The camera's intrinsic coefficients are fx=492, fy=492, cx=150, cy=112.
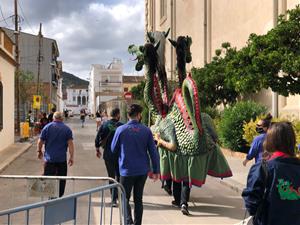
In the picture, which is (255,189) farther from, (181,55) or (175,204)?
(181,55)

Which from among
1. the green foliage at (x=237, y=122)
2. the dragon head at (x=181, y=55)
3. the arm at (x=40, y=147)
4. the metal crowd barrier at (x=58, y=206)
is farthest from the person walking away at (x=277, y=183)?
the green foliage at (x=237, y=122)

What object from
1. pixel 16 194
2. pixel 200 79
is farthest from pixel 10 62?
pixel 16 194

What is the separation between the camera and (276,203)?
3.62 metres

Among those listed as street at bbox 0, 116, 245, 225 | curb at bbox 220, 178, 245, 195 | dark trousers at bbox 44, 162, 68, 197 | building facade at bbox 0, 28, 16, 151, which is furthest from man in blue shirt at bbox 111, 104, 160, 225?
building facade at bbox 0, 28, 16, 151

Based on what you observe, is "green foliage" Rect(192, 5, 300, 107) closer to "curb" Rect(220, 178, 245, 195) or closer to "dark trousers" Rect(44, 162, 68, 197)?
"curb" Rect(220, 178, 245, 195)

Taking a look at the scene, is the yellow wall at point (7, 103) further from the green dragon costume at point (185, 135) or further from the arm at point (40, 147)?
the green dragon costume at point (185, 135)

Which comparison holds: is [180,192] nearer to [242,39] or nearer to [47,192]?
[47,192]

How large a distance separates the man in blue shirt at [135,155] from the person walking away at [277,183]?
3.12m

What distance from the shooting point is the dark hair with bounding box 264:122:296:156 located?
3596mm

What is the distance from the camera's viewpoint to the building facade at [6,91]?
2164 cm

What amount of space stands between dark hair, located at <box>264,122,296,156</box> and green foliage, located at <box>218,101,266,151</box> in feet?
49.0

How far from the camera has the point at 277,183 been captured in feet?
11.7

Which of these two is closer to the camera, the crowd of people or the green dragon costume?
the crowd of people

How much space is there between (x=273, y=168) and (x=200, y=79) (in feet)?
71.6
